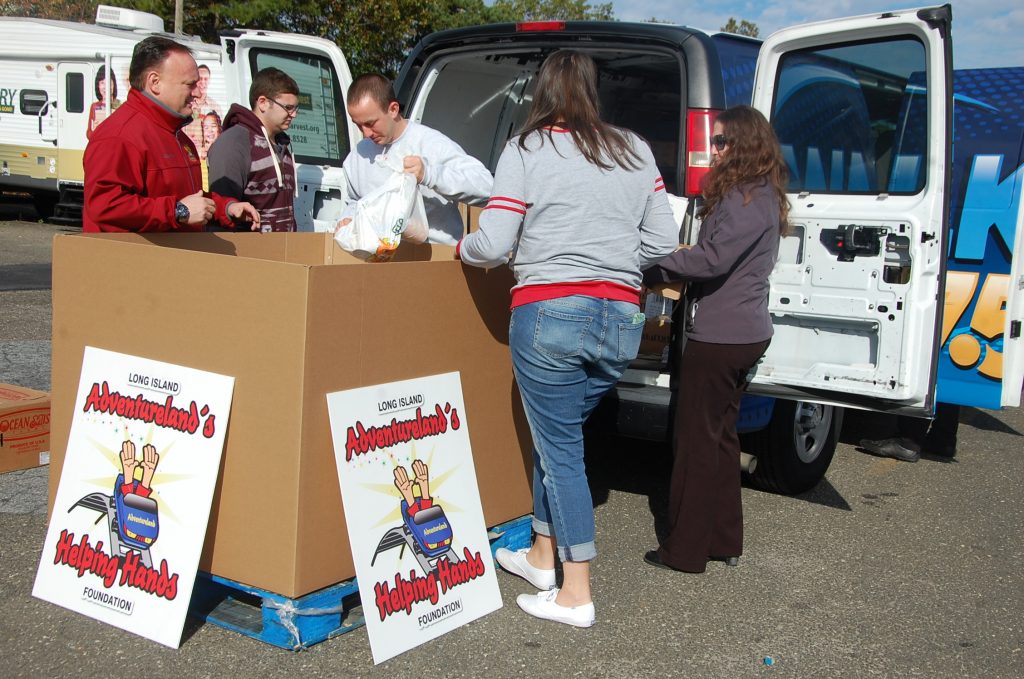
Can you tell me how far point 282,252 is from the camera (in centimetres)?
390

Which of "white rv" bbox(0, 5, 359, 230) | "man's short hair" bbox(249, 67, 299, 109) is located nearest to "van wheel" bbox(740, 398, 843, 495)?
"man's short hair" bbox(249, 67, 299, 109)

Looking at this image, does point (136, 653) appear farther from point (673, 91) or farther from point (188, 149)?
point (673, 91)

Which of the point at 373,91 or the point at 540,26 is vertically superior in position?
the point at 540,26

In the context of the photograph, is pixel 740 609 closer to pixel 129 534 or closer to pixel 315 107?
pixel 129 534

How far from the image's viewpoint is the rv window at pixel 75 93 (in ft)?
47.4

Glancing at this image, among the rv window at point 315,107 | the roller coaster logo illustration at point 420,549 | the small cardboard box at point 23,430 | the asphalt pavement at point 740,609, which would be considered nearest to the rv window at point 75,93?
the rv window at point 315,107

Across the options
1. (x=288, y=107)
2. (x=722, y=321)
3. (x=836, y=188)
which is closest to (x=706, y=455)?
(x=722, y=321)

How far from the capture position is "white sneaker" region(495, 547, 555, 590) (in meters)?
3.44

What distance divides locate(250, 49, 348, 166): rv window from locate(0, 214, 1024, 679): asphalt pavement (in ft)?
8.90

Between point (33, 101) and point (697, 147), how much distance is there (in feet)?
46.1

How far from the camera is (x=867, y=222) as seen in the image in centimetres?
364

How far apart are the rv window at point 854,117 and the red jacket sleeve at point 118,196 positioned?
2469mm

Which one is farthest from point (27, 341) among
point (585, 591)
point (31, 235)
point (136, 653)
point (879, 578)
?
point (31, 235)

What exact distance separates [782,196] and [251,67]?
3.40m
